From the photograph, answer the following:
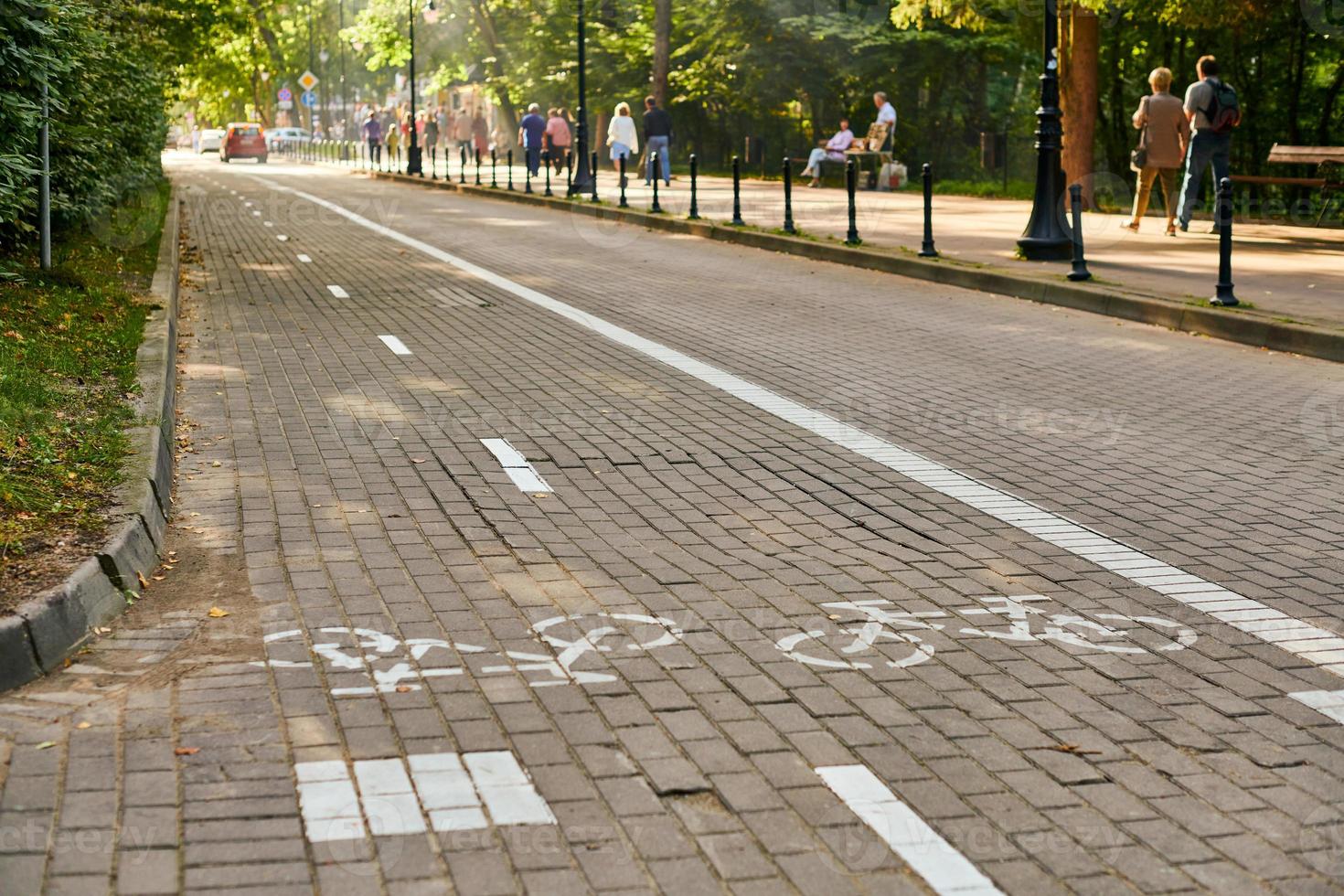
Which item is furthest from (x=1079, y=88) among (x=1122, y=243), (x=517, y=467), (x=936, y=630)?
(x=936, y=630)

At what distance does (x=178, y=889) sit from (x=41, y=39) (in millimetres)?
9527

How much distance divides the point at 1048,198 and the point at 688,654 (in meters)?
13.5

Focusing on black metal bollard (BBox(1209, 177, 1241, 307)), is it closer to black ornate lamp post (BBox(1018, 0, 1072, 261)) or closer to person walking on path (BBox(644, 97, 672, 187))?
black ornate lamp post (BBox(1018, 0, 1072, 261))

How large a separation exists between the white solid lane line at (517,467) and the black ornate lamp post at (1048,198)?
1046 centimetres

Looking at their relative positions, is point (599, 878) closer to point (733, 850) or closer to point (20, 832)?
point (733, 850)

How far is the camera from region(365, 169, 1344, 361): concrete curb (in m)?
12.4

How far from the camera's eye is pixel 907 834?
12.8ft

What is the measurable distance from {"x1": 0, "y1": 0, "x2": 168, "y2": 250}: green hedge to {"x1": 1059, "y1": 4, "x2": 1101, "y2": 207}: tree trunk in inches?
526

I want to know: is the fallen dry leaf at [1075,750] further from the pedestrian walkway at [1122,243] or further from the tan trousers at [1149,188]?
the tan trousers at [1149,188]

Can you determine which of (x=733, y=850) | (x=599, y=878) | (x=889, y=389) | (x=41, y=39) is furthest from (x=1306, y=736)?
(x=41, y=39)

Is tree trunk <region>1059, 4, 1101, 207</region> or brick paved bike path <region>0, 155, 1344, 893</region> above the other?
tree trunk <region>1059, 4, 1101, 207</region>

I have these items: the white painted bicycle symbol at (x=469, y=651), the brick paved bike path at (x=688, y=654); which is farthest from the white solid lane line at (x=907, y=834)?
the white painted bicycle symbol at (x=469, y=651)

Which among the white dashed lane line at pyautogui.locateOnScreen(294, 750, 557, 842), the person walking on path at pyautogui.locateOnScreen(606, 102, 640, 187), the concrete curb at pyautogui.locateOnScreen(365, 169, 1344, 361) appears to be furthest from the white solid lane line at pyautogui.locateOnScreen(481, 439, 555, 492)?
the person walking on path at pyautogui.locateOnScreen(606, 102, 640, 187)

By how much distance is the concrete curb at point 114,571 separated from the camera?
16.1 ft
